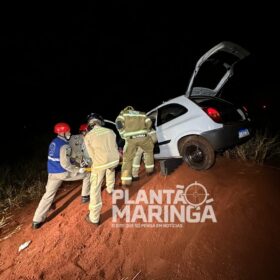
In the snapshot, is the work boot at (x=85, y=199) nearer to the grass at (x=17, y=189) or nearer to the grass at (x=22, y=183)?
the grass at (x=17, y=189)

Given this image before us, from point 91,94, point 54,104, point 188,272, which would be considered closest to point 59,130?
point 188,272

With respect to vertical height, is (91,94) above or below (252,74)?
below

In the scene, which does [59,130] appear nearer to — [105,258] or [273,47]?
[105,258]

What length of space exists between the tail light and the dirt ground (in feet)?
3.11

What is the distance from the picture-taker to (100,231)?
167 inches

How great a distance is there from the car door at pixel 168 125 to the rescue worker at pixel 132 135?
549mm

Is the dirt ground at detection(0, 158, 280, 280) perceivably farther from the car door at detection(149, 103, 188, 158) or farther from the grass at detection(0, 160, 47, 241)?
Result: the grass at detection(0, 160, 47, 241)

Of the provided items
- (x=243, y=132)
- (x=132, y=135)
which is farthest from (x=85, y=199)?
(x=243, y=132)

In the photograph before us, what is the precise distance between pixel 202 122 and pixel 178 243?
2141 millimetres

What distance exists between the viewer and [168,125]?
5.32 m

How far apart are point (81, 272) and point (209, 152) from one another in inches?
111

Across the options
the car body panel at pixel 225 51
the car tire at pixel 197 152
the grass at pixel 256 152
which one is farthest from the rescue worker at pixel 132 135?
the grass at pixel 256 152

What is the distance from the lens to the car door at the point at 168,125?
5.18m

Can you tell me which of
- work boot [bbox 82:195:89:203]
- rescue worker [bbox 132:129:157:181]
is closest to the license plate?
rescue worker [bbox 132:129:157:181]
